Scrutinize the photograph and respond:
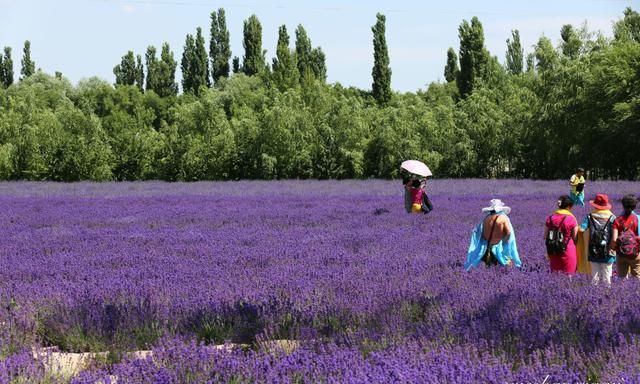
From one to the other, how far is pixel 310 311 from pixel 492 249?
316 cm

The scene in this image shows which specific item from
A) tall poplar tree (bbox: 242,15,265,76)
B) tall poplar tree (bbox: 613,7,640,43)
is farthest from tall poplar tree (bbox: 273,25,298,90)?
tall poplar tree (bbox: 613,7,640,43)

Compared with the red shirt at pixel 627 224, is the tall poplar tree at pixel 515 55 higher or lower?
higher

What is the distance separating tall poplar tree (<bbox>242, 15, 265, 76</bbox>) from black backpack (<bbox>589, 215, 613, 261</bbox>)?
208 ft

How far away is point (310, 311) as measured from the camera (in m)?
5.79

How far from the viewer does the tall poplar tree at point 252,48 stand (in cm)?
6912

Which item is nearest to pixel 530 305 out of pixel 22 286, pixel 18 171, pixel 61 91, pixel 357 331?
pixel 357 331

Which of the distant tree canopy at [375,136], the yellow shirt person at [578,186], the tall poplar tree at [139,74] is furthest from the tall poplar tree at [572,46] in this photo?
the tall poplar tree at [139,74]

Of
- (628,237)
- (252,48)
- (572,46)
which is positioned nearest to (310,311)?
(628,237)

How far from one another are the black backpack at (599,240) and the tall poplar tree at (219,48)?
6909cm

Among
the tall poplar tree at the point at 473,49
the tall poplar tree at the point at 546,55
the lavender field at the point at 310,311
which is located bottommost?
the lavender field at the point at 310,311

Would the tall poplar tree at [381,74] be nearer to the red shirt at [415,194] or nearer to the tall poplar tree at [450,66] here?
the tall poplar tree at [450,66]

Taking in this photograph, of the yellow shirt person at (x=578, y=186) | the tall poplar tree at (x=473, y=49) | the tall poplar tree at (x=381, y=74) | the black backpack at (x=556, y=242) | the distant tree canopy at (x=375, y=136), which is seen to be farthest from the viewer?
the tall poplar tree at (x=381, y=74)

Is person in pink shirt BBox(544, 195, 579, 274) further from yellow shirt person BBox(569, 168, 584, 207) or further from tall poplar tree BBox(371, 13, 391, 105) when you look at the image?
tall poplar tree BBox(371, 13, 391, 105)

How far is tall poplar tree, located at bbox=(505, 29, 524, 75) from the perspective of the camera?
86.2 meters
